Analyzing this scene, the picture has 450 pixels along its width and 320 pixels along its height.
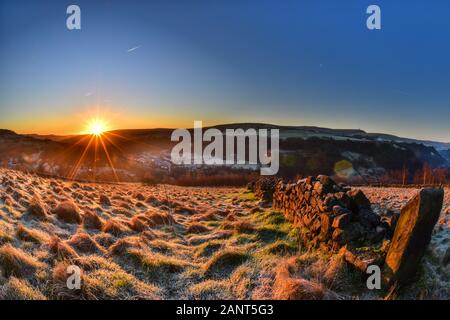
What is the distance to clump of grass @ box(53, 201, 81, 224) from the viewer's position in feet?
36.0

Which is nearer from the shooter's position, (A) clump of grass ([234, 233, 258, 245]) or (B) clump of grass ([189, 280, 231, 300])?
(B) clump of grass ([189, 280, 231, 300])

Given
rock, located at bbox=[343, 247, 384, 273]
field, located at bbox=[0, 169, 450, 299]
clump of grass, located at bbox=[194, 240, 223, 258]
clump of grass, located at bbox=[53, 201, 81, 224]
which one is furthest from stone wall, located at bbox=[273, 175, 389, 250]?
clump of grass, located at bbox=[53, 201, 81, 224]

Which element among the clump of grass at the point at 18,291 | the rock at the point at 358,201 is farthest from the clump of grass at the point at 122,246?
the rock at the point at 358,201

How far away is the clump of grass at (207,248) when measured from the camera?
9281 millimetres

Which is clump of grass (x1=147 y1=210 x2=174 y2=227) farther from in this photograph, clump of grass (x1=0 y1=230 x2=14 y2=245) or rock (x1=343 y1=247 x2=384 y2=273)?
rock (x1=343 y1=247 x2=384 y2=273)

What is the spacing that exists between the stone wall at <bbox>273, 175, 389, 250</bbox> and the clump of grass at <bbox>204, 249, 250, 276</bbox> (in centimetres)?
202

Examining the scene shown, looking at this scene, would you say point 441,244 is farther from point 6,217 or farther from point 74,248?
point 6,217

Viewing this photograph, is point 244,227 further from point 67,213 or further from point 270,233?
point 67,213

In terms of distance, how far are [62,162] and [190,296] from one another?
76.6 meters

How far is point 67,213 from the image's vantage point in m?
11.1

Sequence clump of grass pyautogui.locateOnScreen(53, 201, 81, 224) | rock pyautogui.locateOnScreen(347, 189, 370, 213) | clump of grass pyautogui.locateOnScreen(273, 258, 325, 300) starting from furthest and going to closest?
clump of grass pyautogui.locateOnScreen(53, 201, 81, 224)
rock pyautogui.locateOnScreen(347, 189, 370, 213)
clump of grass pyautogui.locateOnScreen(273, 258, 325, 300)

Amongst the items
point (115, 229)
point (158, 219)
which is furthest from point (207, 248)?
point (158, 219)

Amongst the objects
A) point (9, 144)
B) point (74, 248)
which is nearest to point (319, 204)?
point (74, 248)
